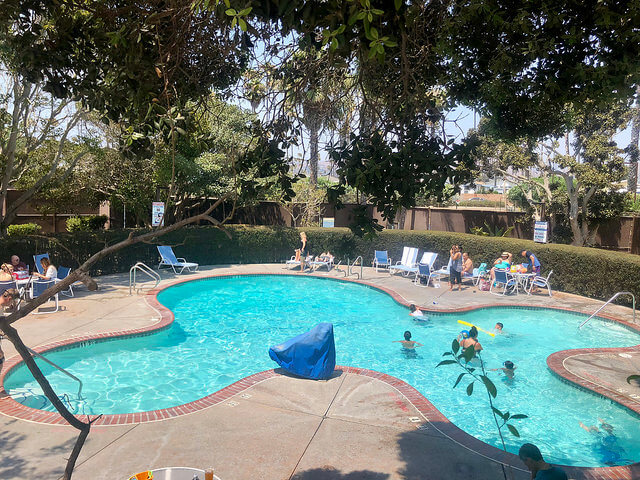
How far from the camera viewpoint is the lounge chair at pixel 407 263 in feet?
64.6

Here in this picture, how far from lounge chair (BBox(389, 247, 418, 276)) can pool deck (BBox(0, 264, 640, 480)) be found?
32.8 ft

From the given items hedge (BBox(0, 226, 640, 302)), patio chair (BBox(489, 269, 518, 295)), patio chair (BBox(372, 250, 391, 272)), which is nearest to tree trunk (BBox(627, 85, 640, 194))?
hedge (BBox(0, 226, 640, 302))

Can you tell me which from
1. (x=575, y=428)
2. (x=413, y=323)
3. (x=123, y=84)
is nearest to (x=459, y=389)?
(x=575, y=428)

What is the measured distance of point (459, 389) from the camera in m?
9.87

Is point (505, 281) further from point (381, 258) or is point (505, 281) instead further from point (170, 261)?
point (170, 261)

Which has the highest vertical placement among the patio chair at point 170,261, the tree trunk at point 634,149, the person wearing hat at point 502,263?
the tree trunk at point 634,149

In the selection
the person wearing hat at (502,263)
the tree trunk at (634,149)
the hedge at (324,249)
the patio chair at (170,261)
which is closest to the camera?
the hedge at (324,249)

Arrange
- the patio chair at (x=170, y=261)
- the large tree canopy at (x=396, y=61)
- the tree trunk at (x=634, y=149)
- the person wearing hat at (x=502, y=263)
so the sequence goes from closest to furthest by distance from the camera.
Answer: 1. the large tree canopy at (x=396, y=61)
2. the person wearing hat at (x=502, y=263)
3. the patio chair at (x=170, y=261)
4. the tree trunk at (x=634, y=149)

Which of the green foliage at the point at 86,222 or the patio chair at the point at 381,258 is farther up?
the green foliage at the point at 86,222

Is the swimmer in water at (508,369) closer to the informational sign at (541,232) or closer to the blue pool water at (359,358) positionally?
the blue pool water at (359,358)

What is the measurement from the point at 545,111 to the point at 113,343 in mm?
9500

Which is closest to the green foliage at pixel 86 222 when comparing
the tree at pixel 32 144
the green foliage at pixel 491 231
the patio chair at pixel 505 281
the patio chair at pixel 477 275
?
the tree at pixel 32 144

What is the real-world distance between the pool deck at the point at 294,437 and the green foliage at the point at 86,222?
15375 mm

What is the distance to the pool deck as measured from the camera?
578 centimetres
